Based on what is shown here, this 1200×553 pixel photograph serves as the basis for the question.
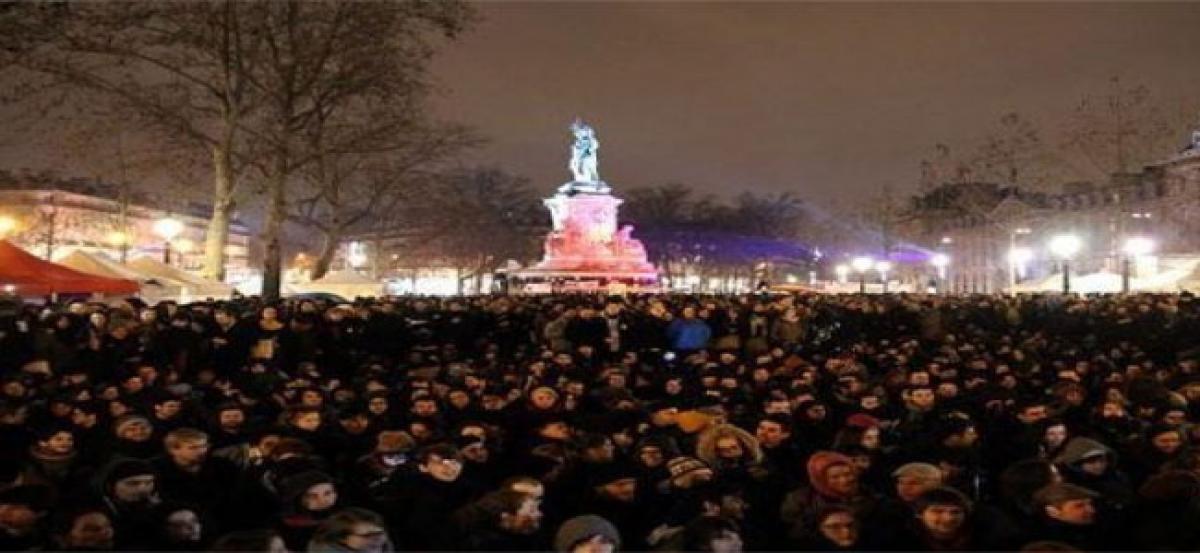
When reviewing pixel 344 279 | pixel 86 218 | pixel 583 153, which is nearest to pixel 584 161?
pixel 583 153

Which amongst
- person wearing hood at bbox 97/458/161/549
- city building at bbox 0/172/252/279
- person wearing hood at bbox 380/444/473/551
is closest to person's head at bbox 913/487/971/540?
person wearing hood at bbox 380/444/473/551

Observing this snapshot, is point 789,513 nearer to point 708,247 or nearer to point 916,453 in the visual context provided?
point 916,453

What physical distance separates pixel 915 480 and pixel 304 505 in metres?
3.48

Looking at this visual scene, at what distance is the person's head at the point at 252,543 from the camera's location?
15.2 ft

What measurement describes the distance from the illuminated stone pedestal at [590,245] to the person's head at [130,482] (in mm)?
39890

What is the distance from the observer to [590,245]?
47.6 metres

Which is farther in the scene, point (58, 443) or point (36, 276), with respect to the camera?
point (36, 276)

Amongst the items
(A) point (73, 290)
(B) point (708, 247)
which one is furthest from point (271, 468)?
(B) point (708, 247)

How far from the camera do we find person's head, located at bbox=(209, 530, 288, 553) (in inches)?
182

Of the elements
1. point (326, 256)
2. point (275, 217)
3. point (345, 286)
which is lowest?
point (345, 286)

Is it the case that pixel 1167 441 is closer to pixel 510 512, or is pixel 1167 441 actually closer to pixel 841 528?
pixel 841 528

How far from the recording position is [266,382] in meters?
11.0

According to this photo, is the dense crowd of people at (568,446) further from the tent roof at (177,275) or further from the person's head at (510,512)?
the tent roof at (177,275)

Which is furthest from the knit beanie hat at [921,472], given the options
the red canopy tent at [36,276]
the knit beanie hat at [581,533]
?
the red canopy tent at [36,276]
